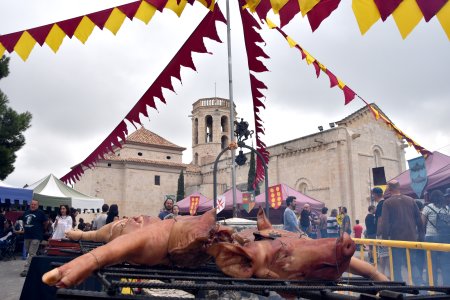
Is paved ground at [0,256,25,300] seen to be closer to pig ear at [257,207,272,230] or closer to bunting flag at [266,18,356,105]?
pig ear at [257,207,272,230]

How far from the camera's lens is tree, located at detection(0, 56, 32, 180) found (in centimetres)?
1734

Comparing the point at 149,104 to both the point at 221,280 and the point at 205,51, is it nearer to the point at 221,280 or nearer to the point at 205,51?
the point at 205,51

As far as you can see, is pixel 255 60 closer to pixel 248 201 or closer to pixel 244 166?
pixel 248 201

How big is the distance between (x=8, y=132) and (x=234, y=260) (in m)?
19.1

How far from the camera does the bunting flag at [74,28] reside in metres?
4.62

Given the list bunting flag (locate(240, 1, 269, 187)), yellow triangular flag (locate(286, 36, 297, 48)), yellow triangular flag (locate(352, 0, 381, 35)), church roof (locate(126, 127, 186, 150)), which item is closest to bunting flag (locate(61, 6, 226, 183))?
bunting flag (locate(240, 1, 269, 187))

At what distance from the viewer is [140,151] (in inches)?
1734

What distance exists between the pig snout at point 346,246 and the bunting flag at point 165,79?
14.9 ft

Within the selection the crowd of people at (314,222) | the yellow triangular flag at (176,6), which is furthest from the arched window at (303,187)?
the yellow triangular flag at (176,6)

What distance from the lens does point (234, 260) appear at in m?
1.81

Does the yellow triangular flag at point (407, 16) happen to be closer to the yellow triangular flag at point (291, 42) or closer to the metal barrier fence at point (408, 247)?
the metal barrier fence at point (408, 247)

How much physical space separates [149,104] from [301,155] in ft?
82.7

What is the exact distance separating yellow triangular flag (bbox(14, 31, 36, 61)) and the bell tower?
43.3 m

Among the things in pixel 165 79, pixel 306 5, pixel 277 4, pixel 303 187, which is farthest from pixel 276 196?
pixel 306 5
